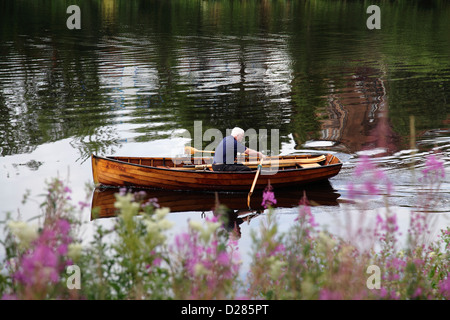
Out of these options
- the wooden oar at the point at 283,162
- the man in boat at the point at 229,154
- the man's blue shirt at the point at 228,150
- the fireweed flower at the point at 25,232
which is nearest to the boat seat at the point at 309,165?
the wooden oar at the point at 283,162

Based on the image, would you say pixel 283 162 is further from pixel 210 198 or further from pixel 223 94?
pixel 223 94

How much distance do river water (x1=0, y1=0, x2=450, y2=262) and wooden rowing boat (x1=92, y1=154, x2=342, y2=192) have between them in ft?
1.47

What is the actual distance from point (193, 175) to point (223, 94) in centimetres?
1105

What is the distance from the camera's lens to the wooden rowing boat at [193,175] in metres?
13.4

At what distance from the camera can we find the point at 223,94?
24.0 m

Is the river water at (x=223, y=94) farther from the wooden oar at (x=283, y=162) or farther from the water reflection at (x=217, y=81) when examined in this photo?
the wooden oar at (x=283, y=162)

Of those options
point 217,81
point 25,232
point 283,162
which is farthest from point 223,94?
point 25,232

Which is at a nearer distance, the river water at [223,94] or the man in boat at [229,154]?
the man in boat at [229,154]

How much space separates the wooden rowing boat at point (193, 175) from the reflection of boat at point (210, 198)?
0.16 meters

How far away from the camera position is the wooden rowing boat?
13.4m

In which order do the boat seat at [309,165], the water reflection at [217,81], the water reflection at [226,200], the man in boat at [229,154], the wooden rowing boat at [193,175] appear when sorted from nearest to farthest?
the water reflection at [226,200]
the man in boat at [229,154]
the wooden rowing boat at [193,175]
the boat seat at [309,165]
the water reflection at [217,81]

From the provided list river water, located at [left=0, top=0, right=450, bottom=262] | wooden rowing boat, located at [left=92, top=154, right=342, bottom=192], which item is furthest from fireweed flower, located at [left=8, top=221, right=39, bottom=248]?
wooden rowing boat, located at [left=92, top=154, right=342, bottom=192]

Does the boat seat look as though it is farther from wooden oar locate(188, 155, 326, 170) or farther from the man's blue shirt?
the man's blue shirt
